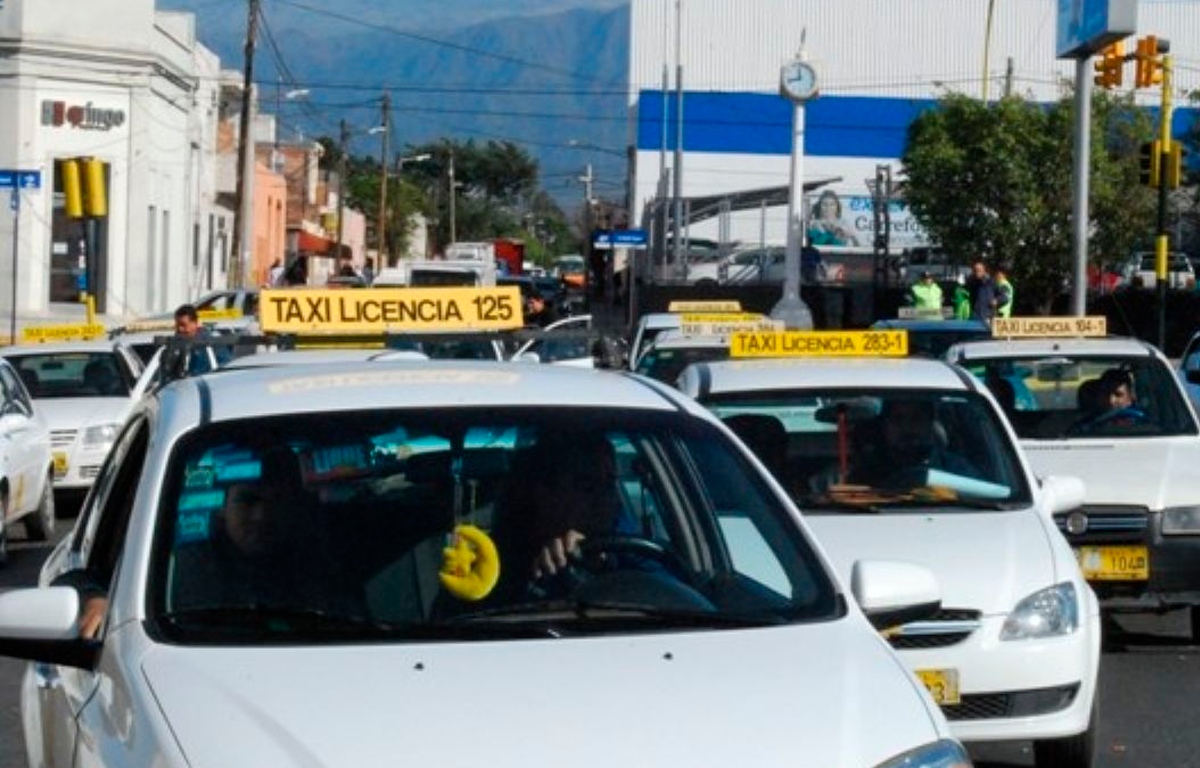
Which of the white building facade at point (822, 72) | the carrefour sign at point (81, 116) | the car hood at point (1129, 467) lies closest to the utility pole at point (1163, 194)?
the carrefour sign at point (81, 116)

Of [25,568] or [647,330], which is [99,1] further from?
[25,568]

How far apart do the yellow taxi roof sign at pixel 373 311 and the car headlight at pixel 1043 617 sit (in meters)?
4.97

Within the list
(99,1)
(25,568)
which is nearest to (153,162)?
(99,1)

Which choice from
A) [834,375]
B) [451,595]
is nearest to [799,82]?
[834,375]

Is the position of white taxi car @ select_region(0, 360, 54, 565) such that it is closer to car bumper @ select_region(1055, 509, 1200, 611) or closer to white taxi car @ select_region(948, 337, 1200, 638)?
white taxi car @ select_region(948, 337, 1200, 638)

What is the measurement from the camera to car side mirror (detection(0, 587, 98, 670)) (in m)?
5.67

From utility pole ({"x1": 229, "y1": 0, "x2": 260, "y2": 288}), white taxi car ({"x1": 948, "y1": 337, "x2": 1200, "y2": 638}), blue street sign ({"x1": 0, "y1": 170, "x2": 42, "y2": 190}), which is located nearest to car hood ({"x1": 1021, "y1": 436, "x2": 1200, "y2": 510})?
white taxi car ({"x1": 948, "y1": 337, "x2": 1200, "y2": 638})

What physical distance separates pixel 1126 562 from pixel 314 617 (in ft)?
24.4

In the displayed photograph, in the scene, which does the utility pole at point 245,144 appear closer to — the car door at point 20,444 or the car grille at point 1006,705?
the car door at point 20,444

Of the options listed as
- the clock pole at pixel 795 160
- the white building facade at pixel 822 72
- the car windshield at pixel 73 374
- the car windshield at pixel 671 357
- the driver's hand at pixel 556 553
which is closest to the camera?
the driver's hand at pixel 556 553

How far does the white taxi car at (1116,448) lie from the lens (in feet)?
40.2

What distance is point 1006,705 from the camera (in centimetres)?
888

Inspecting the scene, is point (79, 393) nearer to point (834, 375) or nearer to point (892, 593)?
point (834, 375)

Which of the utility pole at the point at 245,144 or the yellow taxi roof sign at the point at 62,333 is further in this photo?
the utility pole at the point at 245,144
